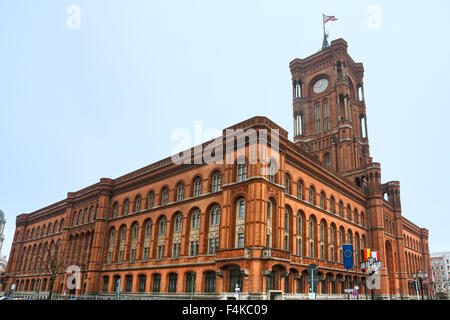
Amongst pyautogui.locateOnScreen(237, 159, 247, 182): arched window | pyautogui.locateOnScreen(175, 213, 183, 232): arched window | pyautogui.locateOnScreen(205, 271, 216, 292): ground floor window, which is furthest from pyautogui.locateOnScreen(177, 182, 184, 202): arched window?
pyautogui.locateOnScreen(205, 271, 216, 292): ground floor window

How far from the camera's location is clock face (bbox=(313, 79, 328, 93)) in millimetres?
73750

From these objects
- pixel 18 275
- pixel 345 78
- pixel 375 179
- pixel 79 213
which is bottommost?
pixel 18 275

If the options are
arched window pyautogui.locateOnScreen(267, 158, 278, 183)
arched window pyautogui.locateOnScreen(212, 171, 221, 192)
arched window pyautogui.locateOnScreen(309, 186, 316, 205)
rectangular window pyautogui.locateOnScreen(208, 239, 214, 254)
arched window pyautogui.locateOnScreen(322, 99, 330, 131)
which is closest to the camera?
arched window pyautogui.locateOnScreen(267, 158, 278, 183)

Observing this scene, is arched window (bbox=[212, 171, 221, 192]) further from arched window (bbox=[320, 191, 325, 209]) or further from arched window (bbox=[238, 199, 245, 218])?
arched window (bbox=[320, 191, 325, 209])

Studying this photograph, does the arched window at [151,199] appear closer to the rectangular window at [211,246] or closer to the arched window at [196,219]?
the arched window at [196,219]

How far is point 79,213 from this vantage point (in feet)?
202

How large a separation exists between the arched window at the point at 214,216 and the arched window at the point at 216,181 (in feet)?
6.96

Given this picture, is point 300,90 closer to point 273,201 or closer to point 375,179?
point 375,179

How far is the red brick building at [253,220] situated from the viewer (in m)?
34.7

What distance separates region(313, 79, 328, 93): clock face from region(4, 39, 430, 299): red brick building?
25 cm

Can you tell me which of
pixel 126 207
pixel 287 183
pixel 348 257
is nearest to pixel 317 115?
pixel 287 183

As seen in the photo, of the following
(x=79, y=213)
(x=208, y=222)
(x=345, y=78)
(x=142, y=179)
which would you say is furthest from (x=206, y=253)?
(x=345, y=78)
